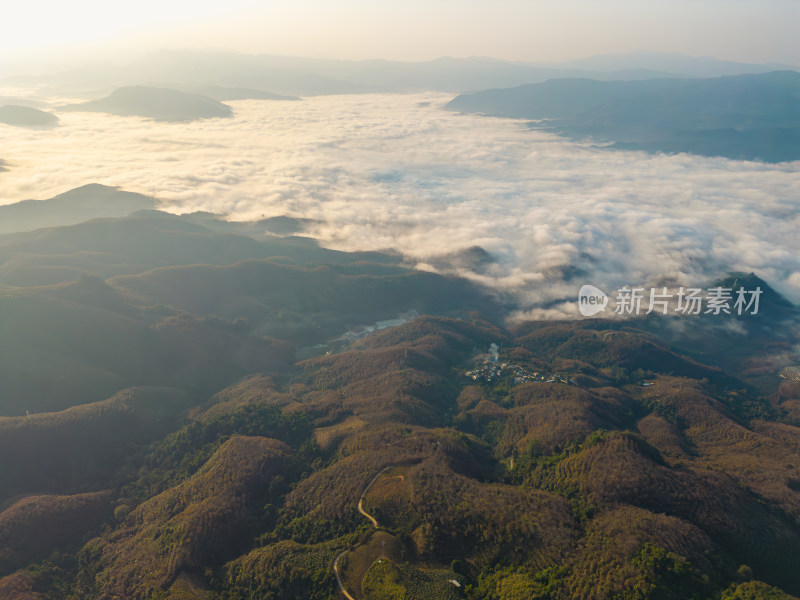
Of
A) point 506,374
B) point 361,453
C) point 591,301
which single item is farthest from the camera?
point 591,301

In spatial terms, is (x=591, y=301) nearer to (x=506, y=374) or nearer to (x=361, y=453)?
(x=506, y=374)

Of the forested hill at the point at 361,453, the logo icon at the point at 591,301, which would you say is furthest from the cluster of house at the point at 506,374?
the logo icon at the point at 591,301

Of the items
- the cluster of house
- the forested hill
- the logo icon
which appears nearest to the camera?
the forested hill

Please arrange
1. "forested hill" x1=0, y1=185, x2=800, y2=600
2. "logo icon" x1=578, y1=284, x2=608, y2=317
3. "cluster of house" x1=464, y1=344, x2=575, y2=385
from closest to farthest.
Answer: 1. "forested hill" x1=0, y1=185, x2=800, y2=600
2. "cluster of house" x1=464, y1=344, x2=575, y2=385
3. "logo icon" x1=578, y1=284, x2=608, y2=317

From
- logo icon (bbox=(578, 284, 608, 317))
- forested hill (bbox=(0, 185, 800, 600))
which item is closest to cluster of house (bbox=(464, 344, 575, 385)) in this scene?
forested hill (bbox=(0, 185, 800, 600))

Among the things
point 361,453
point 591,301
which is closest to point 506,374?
point 361,453

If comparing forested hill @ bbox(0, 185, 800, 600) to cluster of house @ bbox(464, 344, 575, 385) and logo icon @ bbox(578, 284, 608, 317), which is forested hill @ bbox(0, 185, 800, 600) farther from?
logo icon @ bbox(578, 284, 608, 317)

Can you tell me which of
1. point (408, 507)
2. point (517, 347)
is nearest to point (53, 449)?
point (408, 507)

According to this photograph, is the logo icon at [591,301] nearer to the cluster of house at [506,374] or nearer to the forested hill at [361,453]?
the forested hill at [361,453]

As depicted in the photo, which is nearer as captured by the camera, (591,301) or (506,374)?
(506,374)

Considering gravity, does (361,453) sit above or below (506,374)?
above
